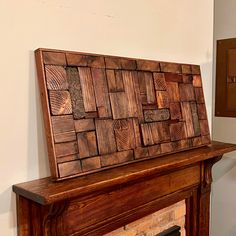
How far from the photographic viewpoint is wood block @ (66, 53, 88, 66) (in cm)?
109

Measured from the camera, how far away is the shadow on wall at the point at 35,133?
41.1 inches

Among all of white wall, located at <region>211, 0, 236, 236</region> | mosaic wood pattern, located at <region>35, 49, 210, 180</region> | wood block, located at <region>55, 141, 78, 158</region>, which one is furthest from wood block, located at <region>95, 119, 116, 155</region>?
white wall, located at <region>211, 0, 236, 236</region>

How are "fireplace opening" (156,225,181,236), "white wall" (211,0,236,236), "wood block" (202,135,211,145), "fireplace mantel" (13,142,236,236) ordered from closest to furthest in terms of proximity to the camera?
"fireplace mantel" (13,142,236,236), "fireplace opening" (156,225,181,236), "wood block" (202,135,211,145), "white wall" (211,0,236,236)

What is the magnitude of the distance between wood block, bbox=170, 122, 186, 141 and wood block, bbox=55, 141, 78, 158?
0.56 m

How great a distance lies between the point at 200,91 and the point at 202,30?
390mm

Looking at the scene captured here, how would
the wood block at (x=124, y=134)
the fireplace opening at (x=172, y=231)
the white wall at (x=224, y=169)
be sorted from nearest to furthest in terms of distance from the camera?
the wood block at (x=124, y=134) < the fireplace opening at (x=172, y=231) < the white wall at (x=224, y=169)

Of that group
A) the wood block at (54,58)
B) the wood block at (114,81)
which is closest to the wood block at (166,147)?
the wood block at (114,81)

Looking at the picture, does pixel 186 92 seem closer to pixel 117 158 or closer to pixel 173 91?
pixel 173 91

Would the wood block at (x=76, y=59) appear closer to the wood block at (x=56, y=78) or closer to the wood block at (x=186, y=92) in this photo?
the wood block at (x=56, y=78)

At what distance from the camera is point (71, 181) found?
1.00 metres

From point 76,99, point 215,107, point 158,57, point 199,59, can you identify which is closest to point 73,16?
point 76,99

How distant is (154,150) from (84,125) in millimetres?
385

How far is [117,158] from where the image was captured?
46.4 inches

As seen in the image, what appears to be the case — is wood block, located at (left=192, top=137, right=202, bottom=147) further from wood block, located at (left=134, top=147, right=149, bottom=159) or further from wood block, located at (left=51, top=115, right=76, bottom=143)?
wood block, located at (left=51, top=115, right=76, bottom=143)
